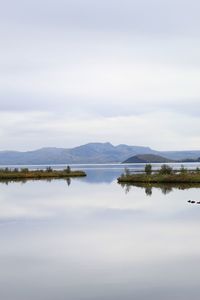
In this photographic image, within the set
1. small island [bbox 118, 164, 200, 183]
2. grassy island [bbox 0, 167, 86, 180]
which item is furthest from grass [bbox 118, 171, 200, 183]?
grassy island [bbox 0, 167, 86, 180]

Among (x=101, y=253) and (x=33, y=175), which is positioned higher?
(x=33, y=175)

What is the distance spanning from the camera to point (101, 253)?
15859mm

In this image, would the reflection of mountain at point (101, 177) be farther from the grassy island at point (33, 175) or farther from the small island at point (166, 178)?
the small island at point (166, 178)

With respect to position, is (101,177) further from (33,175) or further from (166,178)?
(166,178)

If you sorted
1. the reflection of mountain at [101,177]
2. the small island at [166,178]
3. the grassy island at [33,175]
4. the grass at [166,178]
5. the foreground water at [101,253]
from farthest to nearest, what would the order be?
the grassy island at [33,175], the reflection of mountain at [101,177], the small island at [166,178], the grass at [166,178], the foreground water at [101,253]

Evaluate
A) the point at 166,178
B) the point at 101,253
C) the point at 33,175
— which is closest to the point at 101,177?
the point at 33,175

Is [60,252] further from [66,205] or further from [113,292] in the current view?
[66,205]

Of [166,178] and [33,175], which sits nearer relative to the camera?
[166,178]

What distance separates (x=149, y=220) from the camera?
76.1 ft

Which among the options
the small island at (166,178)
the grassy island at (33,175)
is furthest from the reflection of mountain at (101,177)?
the small island at (166,178)

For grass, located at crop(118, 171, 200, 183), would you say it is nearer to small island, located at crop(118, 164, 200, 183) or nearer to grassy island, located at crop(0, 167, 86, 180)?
small island, located at crop(118, 164, 200, 183)

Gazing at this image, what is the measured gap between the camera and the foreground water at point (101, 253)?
38.6 feet

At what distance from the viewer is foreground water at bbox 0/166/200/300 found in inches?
464

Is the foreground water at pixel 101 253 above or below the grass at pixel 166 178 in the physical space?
below
